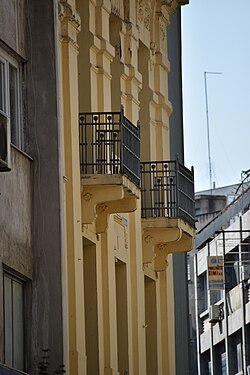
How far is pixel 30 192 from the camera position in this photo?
97.8 feet

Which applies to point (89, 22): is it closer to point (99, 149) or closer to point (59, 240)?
point (99, 149)

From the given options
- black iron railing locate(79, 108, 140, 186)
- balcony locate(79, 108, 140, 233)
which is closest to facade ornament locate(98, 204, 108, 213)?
balcony locate(79, 108, 140, 233)

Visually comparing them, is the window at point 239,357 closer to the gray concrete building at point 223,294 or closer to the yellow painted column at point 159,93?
the gray concrete building at point 223,294

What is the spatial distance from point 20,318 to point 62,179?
7.38 ft

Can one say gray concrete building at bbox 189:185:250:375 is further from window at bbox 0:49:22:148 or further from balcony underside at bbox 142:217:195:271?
window at bbox 0:49:22:148

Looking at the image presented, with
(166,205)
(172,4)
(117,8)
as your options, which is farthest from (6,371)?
(172,4)

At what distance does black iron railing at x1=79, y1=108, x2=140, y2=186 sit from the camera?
3350 cm

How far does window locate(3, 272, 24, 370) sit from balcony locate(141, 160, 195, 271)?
9.06 meters

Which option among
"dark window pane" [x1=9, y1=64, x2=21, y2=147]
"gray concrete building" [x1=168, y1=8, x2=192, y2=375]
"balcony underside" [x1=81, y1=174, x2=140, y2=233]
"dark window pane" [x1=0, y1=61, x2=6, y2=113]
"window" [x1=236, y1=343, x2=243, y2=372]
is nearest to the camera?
"dark window pane" [x1=0, y1=61, x2=6, y2=113]

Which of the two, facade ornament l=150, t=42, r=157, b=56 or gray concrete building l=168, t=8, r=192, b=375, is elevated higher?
facade ornament l=150, t=42, r=157, b=56

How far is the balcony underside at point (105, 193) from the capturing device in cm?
3338

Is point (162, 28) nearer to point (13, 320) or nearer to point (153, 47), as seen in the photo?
point (153, 47)

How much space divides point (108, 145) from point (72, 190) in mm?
1710

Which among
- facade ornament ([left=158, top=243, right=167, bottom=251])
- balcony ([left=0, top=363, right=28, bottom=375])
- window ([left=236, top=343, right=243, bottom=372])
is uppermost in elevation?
facade ornament ([left=158, top=243, right=167, bottom=251])
